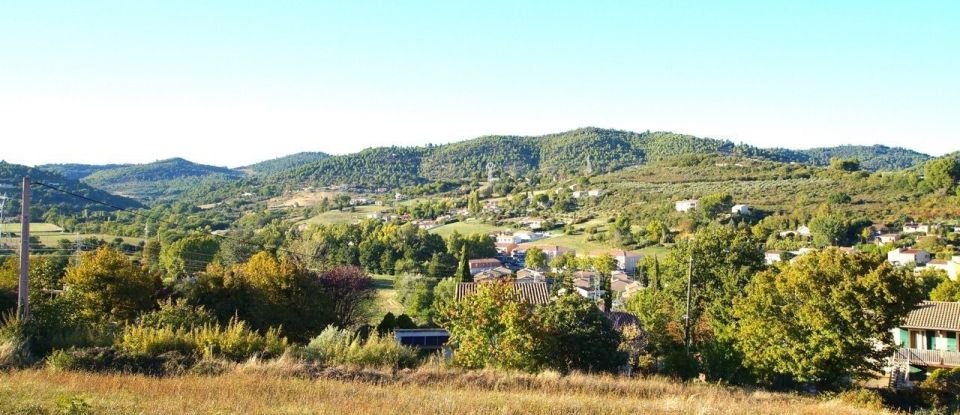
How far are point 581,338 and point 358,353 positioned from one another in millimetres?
6120

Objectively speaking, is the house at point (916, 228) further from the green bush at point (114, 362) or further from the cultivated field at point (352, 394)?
the green bush at point (114, 362)

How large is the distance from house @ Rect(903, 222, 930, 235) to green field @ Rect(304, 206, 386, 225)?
6478 cm

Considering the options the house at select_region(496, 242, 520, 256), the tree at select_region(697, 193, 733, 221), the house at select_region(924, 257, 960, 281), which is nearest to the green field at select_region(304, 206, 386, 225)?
the house at select_region(496, 242, 520, 256)

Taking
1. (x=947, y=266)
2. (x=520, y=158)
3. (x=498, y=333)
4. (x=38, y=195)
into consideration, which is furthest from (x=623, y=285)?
(x=520, y=158)

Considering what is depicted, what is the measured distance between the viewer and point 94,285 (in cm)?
2214

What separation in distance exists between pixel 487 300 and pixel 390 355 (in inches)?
162

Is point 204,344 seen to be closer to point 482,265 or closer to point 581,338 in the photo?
point 581,338

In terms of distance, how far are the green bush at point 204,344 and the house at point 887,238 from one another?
57719mm

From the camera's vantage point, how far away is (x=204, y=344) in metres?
11.6

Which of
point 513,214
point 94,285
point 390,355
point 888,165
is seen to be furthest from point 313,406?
point 888,165

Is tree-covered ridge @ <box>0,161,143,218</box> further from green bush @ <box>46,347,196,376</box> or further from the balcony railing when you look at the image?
the balcony railing

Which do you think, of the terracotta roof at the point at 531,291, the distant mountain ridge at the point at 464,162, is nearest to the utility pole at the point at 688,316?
the terracotta roof at the point at 531,291

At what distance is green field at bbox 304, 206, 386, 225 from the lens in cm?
10062

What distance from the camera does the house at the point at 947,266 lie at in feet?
146
